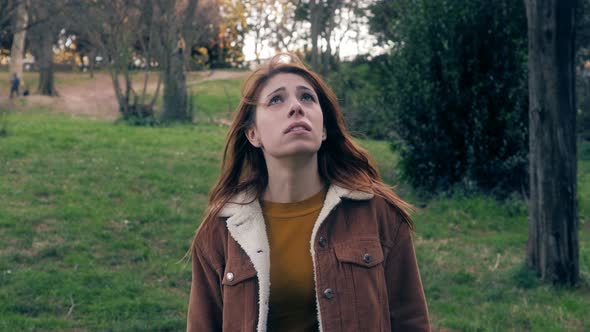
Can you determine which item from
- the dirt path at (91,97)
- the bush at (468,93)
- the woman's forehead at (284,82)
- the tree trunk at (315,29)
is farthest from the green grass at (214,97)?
the woman's forehead at (284,82)

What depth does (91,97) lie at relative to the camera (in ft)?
131

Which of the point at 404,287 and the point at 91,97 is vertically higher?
the point at 91,97

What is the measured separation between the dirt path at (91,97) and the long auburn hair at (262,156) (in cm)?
2433

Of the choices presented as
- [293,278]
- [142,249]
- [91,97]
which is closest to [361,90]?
[142,249]

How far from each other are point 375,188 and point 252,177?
522mm

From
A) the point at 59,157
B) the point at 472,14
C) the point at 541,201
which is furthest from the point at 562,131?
the point at 59,157

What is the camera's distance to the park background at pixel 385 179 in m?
6.65

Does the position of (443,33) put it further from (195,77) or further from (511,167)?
(195,77)

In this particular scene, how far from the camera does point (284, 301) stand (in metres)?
2.71

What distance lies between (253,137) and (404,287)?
849 millimetres

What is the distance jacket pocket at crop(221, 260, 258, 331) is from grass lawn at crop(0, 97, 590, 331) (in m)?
3.50

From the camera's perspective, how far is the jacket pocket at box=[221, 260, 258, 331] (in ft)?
8.80

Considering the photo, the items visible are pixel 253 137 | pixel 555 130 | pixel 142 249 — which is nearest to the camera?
pixel 253 137

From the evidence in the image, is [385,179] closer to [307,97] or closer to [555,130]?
[555,130]
